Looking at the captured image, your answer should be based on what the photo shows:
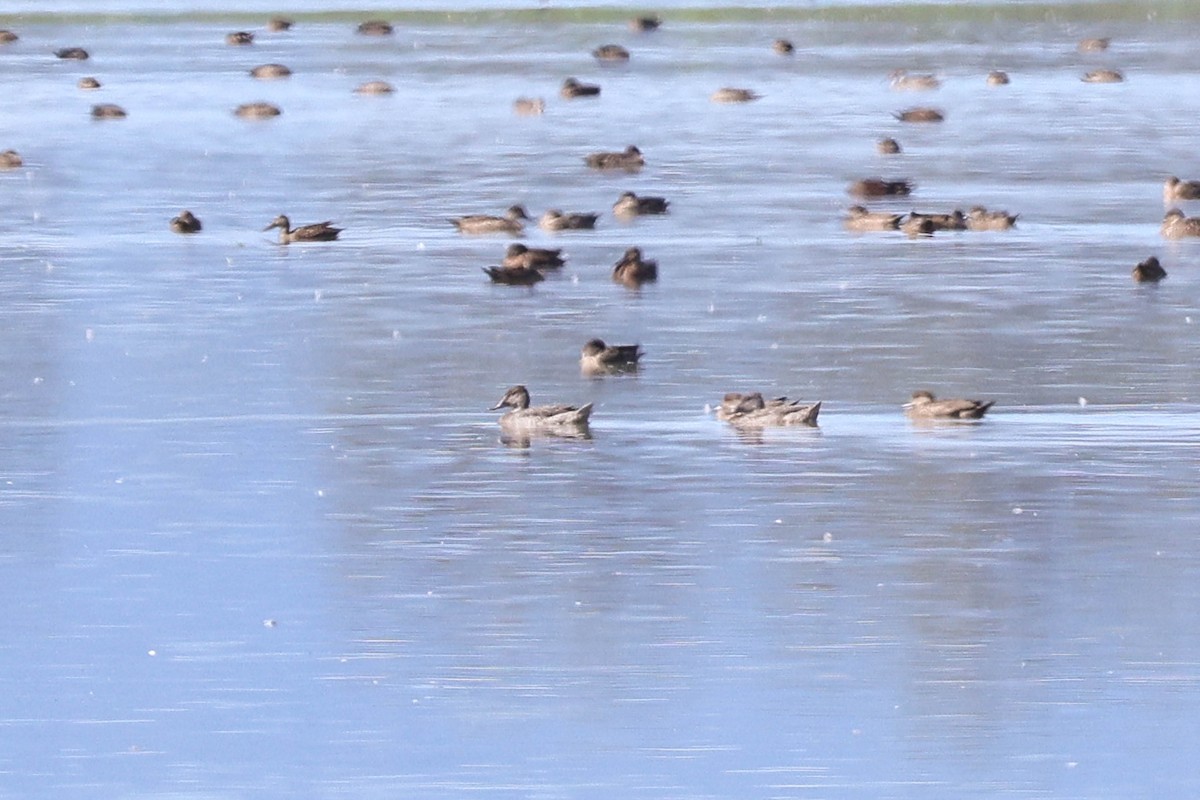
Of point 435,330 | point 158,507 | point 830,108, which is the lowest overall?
point 158,507

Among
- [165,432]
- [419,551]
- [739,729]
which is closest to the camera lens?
[739,729]

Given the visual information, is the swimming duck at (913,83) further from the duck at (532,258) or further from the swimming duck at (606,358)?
the swimming duck at (606,358)

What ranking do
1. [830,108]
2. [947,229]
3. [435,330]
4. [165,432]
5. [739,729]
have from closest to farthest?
[739,729] → [165,432] → [435,330] → [947,229] → [830,108]

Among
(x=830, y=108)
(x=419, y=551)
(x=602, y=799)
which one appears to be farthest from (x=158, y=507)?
(x=830, y=108)

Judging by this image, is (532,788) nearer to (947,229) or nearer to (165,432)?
(165,432)

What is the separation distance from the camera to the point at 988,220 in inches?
1037

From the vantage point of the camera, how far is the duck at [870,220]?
26422mm

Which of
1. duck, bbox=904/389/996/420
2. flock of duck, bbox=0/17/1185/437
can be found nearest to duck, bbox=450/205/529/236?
flock of duck, bbox=0/17/1185/437

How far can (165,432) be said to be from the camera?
15852mm

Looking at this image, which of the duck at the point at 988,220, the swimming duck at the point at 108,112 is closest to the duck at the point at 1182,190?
the duck at the point at 988,220

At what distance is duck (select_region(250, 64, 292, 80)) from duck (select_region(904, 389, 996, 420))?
37078 mm

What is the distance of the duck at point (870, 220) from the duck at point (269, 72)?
26697 millimetres

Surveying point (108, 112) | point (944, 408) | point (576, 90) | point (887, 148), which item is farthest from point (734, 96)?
point (944, 408)

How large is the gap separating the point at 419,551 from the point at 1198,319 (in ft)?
29.7
